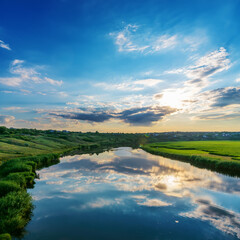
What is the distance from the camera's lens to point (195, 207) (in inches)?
763

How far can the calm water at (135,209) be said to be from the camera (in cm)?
1473

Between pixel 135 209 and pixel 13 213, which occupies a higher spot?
pixel 13 213

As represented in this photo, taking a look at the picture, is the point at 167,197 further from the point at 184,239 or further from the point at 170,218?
the point at 184,239

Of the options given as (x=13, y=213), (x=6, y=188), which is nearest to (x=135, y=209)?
(x=13, y=213)

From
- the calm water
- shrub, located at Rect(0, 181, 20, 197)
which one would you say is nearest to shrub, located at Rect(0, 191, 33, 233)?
the calm water

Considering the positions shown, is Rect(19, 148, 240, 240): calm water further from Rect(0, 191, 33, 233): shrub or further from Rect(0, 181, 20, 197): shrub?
Rect(0, 181, 20, 197): shrub

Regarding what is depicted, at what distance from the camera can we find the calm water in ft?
48.3

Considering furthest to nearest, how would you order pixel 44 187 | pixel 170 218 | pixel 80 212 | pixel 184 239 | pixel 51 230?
pixel 44 187 < pixel 80 212 < pixel 170 218 < pixel 51 230 < pixel 184 239

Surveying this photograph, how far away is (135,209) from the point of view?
18.9 m

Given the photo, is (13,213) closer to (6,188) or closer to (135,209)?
(6,188)

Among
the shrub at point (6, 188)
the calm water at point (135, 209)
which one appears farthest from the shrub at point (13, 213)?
the shrub at point (6, 188)

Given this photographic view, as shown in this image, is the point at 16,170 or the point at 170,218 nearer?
the point at 170,218

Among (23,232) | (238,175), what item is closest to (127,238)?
(23,232)

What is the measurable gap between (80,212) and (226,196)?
18.3 m
